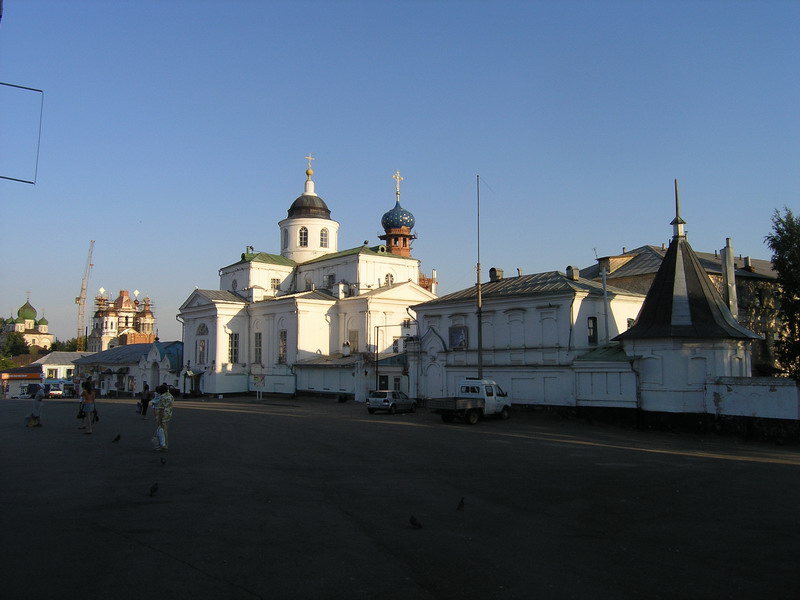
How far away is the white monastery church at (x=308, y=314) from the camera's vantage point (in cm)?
5300

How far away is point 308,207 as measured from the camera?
67938mm

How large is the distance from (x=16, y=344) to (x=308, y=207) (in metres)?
112

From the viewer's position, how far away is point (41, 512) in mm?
10672

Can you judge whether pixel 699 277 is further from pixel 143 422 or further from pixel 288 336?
pixel 288 336

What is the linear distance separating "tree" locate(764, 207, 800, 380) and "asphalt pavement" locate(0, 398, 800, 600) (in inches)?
989

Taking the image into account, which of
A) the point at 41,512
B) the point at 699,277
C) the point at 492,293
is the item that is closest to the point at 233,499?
the point at 41,512

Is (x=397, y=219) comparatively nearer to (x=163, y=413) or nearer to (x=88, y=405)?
(x=88, y=405)

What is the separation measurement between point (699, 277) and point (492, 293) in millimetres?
12089

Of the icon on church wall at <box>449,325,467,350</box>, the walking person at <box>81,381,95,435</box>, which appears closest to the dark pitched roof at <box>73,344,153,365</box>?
the icon on church wall at <box>449,325,467,350</box>

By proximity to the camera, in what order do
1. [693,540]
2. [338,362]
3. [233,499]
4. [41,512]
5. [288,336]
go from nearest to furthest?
[693,540]
[41,512]
[233,499]
[338,362]
[288,336]

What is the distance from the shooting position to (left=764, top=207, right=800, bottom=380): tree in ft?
136

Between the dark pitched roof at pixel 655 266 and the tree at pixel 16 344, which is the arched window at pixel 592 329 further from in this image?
the tree at pixel 16 344

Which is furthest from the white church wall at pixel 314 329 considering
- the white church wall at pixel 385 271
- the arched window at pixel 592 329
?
the arched window at pixel 592 329

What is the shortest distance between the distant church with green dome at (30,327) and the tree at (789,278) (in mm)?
160168
